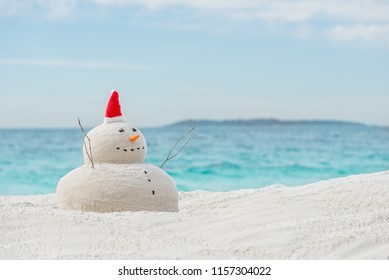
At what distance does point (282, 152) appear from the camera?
2055 centimetres

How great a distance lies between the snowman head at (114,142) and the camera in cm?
462

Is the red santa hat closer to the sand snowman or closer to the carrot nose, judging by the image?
the sand snowman

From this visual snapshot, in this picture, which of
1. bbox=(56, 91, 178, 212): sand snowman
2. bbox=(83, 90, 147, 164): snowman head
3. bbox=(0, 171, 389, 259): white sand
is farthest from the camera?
bbox=(83, 90, 147, 164): snowman head

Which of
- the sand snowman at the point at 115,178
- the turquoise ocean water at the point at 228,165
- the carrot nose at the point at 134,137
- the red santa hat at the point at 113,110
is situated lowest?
the turquoise ocean water at the point at 228,165

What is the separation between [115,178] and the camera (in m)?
4.48

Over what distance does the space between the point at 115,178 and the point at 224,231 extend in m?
1.09

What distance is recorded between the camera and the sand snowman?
444 centimetres

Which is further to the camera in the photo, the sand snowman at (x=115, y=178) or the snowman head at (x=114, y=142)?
the snowman head at (x=114, y=142)

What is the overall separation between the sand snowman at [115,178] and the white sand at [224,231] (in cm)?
22

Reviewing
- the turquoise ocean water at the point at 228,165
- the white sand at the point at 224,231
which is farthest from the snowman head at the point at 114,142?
the turquoise ocean water at the point at 228,165

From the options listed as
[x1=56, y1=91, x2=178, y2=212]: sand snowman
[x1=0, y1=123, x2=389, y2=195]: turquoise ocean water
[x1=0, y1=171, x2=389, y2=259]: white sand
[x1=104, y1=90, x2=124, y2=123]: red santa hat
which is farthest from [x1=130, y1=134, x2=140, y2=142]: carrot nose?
[x1=0, y1=123, x2=389, y2=195]: turquoise ocean water

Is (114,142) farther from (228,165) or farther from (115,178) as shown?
(228,165)

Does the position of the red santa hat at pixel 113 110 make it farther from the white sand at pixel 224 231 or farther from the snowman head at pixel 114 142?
the white sand at pixel 224 231
